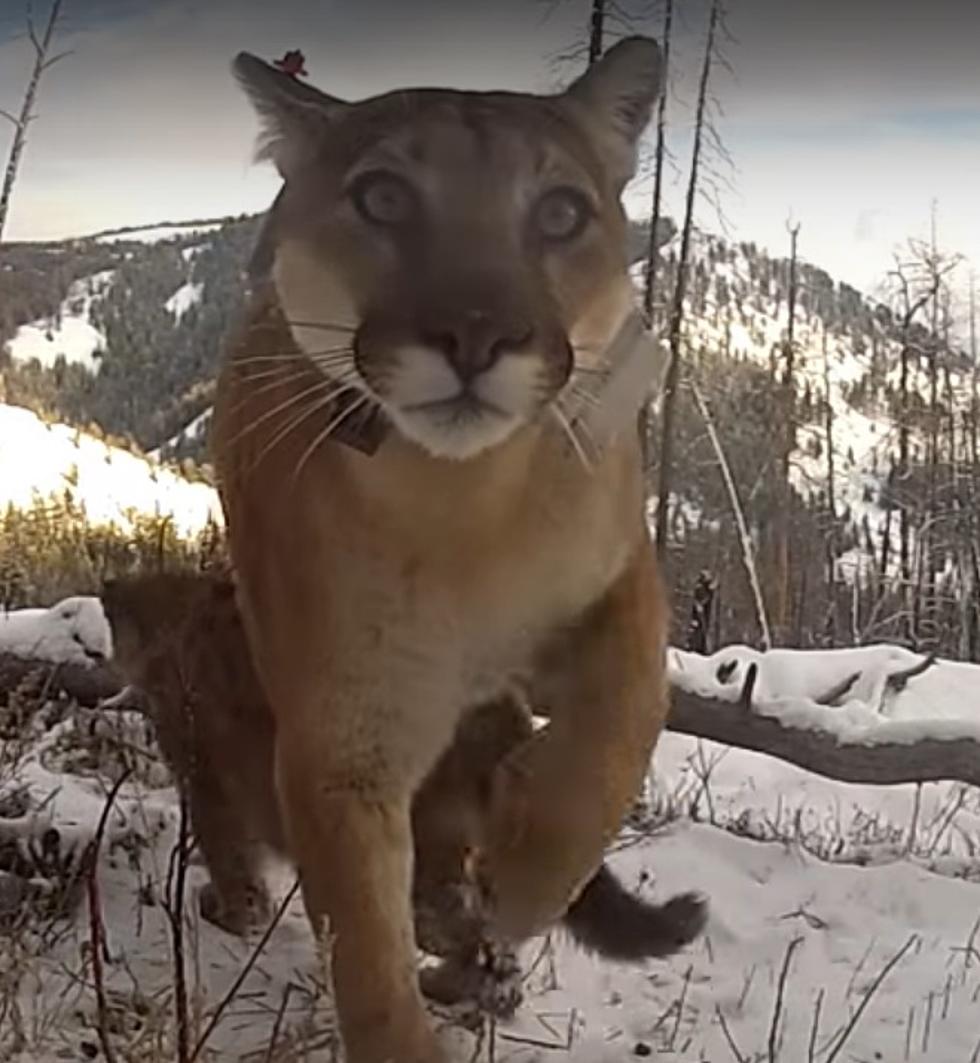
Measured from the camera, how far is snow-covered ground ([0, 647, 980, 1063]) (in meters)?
2.26

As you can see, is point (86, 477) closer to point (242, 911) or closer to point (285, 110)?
point (242, 911)

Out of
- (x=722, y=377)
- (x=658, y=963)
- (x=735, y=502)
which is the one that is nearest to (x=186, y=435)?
(x=658, y=963)

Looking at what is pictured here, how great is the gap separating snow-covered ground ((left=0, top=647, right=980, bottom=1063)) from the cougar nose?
665 mm

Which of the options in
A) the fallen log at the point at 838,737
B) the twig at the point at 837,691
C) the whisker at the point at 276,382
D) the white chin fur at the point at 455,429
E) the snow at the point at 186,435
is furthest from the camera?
the snow at the point at 186,435

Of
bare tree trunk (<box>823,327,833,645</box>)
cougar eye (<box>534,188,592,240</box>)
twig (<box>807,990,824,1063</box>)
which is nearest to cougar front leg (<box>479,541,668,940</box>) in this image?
twig (<box>807,990,824,1063</box>)

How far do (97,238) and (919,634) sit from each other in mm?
11350

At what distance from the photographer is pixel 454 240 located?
1.92 metres

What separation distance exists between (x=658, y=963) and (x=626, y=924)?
5.4 inches

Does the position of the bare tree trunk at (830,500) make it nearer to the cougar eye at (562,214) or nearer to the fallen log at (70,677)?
the fallen log at (70,677)

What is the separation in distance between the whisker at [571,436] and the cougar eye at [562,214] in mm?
198

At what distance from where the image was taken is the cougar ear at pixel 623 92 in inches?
89.0

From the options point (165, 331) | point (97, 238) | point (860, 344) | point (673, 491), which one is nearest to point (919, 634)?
point (860, 344)

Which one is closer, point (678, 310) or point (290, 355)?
point (290, 355)

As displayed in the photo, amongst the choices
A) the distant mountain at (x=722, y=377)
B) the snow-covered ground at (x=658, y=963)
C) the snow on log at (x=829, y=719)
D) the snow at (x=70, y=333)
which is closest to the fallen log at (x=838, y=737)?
the snow on log at (x=829, y=719)
